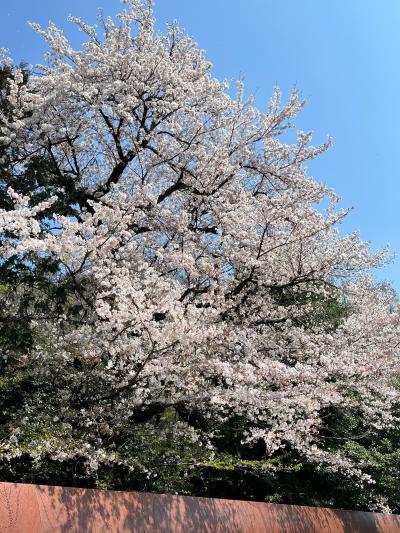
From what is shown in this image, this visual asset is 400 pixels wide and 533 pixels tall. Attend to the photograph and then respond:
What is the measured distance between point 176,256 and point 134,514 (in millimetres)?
3822

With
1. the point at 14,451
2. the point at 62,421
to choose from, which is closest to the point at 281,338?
the point at 62,421

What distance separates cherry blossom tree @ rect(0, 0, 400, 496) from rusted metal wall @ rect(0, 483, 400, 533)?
677mm

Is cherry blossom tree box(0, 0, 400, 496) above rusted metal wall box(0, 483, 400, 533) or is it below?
above

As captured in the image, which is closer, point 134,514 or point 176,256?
point 134,514

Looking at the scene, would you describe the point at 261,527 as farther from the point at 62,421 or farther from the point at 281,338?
the point at 281,338

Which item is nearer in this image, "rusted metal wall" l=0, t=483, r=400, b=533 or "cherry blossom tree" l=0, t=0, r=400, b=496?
"rusted metal wall" l=0, t=483, r=400, b=533

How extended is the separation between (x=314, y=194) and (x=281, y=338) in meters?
2.67

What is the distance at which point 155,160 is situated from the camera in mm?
8156

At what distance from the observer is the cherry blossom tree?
5.72m

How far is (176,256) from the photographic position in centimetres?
725

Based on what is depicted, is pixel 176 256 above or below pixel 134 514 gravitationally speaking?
above

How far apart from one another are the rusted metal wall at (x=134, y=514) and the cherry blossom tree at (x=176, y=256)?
0.68 metres

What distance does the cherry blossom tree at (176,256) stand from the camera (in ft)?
Answer: 18.8

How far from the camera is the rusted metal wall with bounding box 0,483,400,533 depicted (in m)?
3.39
